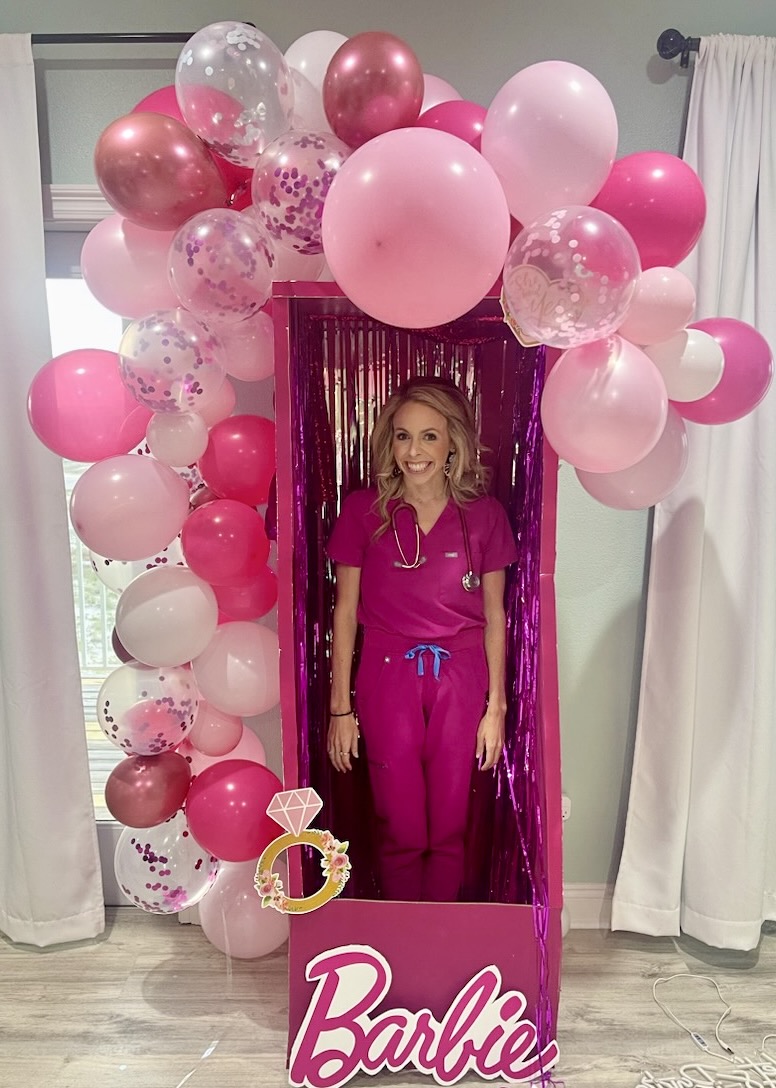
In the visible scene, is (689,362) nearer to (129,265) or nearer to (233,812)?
(129,265)

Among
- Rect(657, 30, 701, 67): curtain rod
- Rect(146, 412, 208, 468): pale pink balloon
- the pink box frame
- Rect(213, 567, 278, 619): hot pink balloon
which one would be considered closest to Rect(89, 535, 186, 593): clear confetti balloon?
Rect(213, 567, 278, 619): hot pink balloon

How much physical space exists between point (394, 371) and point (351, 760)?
1.02 metres

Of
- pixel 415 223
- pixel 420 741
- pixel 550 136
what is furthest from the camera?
pixel 420 741

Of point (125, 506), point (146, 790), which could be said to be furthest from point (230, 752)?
point (125, 506)

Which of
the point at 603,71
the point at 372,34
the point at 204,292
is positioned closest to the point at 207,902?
the point at 204,292

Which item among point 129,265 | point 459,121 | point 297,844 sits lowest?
point 297,844

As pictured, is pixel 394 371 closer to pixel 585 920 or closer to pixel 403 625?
pixel 403 625

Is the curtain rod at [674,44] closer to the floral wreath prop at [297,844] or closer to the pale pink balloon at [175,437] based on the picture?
the pale pink balloon at [175,437]

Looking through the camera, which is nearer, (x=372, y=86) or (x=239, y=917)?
(x=372, y=86)

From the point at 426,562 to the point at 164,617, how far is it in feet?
2.04

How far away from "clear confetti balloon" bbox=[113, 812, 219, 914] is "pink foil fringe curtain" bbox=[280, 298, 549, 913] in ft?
0.87

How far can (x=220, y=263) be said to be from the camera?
4.68 feet

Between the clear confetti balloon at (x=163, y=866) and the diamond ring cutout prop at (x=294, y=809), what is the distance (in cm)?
32

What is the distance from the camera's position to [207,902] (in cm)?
203
